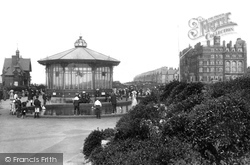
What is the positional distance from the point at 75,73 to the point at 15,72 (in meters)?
51.6

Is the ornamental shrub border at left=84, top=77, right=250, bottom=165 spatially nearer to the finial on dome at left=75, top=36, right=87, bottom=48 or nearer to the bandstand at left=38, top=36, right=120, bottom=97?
the bandstand at left=38, top=36, right=120, bottom=97

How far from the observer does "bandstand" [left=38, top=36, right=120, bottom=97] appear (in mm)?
29766

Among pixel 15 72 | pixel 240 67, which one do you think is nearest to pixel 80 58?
pixel 15 72

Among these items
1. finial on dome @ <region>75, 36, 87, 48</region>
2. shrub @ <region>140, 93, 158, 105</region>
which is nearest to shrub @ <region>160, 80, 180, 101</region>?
shrub @ <region>140, 93, 158, 105</region>

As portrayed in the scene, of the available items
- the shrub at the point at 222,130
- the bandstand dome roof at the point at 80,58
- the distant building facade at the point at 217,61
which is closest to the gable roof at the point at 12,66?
the bandstand dome roof at the point at 80,58

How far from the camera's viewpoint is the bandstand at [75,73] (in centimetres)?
2977

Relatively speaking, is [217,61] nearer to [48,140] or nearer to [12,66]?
[12,66]

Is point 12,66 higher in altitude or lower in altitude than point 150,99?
higher

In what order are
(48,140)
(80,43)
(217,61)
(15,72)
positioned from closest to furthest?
(48,140) < (80,43) < (15,72) < (217,61)

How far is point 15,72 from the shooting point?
74.2m

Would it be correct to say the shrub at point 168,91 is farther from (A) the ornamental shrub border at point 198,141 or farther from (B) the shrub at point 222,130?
(B) the shrub at point 222,130

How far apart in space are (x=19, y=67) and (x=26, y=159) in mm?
76348

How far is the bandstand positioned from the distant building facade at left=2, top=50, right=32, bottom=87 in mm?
48661

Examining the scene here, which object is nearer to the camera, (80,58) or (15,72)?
(80,58)
